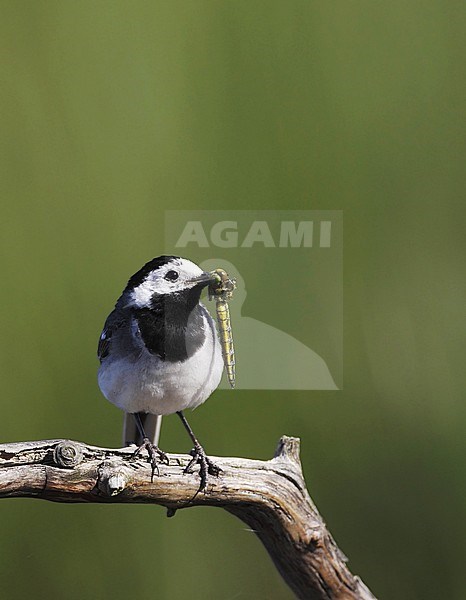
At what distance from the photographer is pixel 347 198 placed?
6.77 feet

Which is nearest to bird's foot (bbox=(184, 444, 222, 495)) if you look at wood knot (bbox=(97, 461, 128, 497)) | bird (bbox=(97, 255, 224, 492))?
bird (bbox=(97, 255, 224, 492))

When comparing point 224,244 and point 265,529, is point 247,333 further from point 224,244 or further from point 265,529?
point 265,529

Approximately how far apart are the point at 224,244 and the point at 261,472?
431 millimetres

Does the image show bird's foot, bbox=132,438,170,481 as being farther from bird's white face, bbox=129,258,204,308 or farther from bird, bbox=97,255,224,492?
bird's white face, bbox=129,258,204,308

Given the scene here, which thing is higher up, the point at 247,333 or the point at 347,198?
the point at 347,198

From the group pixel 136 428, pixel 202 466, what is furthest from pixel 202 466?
pixel 136 428

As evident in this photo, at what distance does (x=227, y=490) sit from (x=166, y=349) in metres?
0.21

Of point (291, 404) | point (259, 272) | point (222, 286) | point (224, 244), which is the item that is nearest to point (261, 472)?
point (222, 286)

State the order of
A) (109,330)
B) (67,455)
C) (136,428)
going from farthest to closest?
(136,428)
(109,330)
(67,455)

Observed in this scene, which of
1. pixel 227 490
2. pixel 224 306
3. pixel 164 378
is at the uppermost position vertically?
pixel 224 306

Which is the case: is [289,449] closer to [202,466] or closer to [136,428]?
[202,466]

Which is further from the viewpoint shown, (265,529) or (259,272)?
(259,272)

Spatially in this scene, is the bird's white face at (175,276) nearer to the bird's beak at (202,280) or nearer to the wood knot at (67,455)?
the bird's beak at (202,280)

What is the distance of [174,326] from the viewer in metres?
1.28
